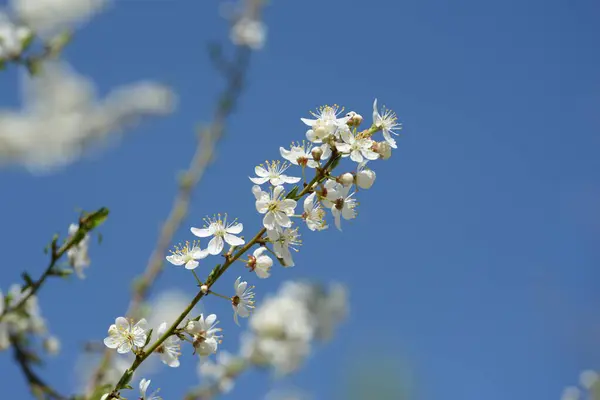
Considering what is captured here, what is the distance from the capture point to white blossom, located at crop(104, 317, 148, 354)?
1.65 m

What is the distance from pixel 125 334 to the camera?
1.65m

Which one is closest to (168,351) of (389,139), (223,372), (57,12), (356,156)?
(356,156)

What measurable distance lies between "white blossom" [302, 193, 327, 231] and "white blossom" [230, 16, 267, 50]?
3426mm

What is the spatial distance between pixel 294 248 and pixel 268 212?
0.12 m

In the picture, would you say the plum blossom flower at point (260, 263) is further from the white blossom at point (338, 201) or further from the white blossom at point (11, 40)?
the white blossom at point (11, 40)

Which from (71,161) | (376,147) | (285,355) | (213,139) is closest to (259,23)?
(213,139)

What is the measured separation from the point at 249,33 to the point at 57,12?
2.49 metres

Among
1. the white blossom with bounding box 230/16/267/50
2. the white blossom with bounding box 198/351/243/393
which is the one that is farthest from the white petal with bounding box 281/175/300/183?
the white blossom with bounding box 230/16/267/50

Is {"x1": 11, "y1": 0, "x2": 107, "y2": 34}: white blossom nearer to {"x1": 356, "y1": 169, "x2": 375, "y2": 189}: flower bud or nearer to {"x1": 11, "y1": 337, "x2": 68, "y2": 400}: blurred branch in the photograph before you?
{"x1": 11, "y1": 337, "x2": 68, "y2": 400}: blurred branch

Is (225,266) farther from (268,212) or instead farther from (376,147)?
(376,147)

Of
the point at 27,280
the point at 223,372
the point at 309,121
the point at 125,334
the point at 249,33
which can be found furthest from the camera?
the point at 249,33

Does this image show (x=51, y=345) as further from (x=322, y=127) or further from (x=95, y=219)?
(x=322, y=127)

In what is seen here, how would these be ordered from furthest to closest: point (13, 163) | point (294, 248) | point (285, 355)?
1. point (13, 163)
2. point (285, 355)
3. point (294, 248)

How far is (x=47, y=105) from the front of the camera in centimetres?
724
